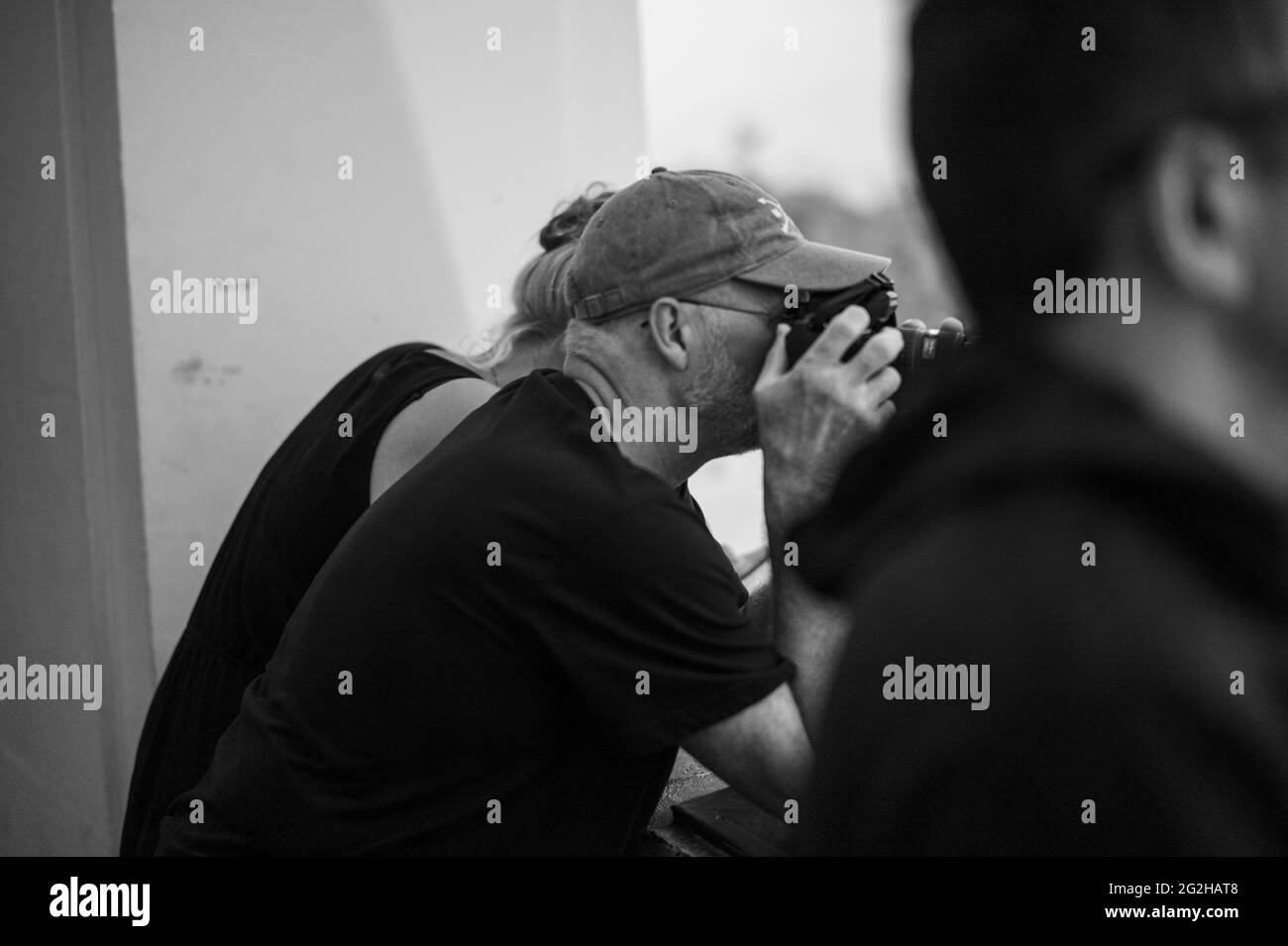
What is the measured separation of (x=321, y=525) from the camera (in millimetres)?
1584

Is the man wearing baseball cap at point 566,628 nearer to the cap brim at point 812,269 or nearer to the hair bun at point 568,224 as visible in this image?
the cap brim at point 812,269

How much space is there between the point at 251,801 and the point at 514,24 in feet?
5.51

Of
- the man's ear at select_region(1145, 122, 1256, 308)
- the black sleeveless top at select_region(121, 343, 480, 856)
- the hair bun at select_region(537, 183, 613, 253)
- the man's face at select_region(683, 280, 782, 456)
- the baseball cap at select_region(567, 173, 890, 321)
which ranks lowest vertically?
the black sleeveless top at select_region(121, 343, 480, 856)

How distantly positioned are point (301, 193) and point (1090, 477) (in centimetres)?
183

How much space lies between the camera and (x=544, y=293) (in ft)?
5.84

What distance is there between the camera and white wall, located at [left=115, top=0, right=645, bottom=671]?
1.90 m

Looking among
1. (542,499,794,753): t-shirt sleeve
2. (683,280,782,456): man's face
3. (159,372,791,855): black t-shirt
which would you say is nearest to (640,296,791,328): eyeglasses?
(683,280,782,456): man's face

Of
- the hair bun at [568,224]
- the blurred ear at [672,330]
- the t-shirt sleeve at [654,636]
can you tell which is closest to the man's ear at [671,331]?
the blurred ear at [672,330]

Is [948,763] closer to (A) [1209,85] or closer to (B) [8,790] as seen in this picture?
(A) [1209,85]

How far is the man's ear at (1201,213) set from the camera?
0.47 meters

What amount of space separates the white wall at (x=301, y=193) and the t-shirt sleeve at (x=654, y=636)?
106cm

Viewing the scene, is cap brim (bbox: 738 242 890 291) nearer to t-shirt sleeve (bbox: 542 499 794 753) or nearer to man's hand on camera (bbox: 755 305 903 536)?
man's hand on camera (bbox: 755 305 903 536)

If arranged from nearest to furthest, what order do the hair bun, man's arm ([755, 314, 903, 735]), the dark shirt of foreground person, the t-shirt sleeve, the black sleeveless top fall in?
1. the dark shirt of foreground person
2. the t-shirt sleeve
3. man's arm ([755, 314, 903, 735])
4. the black sleeveless top
5. the hair bun
